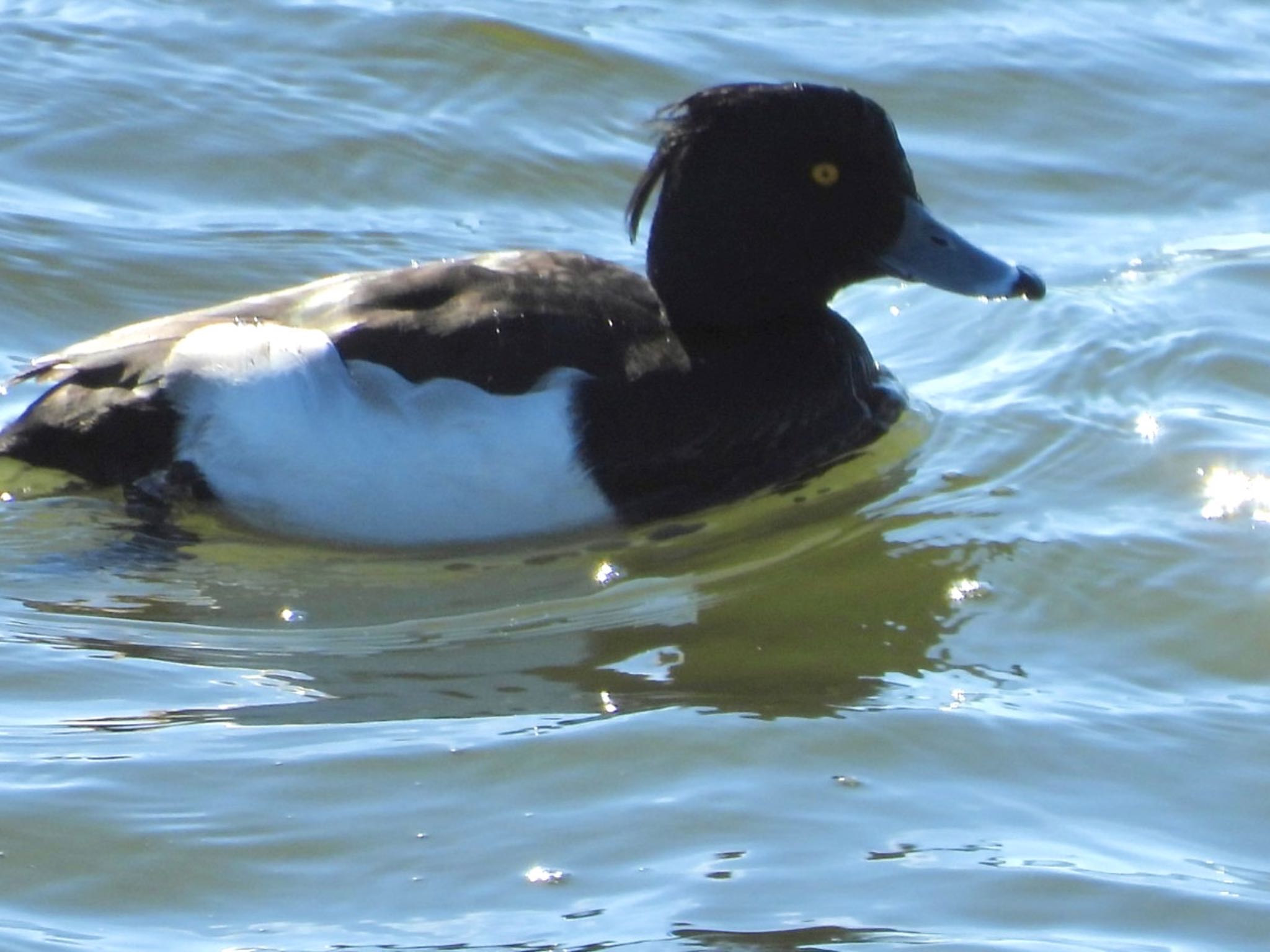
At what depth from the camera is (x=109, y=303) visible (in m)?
7.17

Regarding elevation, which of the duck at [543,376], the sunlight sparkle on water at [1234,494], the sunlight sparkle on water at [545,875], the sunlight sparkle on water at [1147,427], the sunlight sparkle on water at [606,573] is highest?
the duck at [543,376]

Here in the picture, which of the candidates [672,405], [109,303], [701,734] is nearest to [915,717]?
[701,734]

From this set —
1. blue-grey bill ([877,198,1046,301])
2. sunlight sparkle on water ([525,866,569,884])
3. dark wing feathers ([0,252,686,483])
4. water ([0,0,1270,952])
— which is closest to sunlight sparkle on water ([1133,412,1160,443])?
water ([0,0,1270,952])

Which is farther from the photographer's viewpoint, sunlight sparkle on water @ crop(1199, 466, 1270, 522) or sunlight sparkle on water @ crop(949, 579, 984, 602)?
sunlight sparkle on water @ crop(1199, 466, 1270, 522)

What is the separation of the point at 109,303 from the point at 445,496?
7.85 feet

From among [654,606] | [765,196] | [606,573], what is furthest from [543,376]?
[765,196]

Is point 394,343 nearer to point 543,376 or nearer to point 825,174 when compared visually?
point 543,376

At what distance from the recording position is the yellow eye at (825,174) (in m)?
5.80

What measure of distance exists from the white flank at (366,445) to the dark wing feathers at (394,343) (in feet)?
0.17

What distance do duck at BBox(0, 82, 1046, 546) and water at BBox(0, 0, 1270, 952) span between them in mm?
146

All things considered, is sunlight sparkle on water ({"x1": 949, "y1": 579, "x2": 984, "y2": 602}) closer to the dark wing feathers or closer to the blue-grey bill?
the dark wing feathers

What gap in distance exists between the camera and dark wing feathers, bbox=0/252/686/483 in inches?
205

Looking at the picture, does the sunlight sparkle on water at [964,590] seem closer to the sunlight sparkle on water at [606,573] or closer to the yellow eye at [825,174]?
the sunlight sparkle on water at [606,573]

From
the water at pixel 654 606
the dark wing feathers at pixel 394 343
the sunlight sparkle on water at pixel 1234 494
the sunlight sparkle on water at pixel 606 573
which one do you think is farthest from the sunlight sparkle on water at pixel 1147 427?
the sunlight sparkle on water at pixel 606 573
